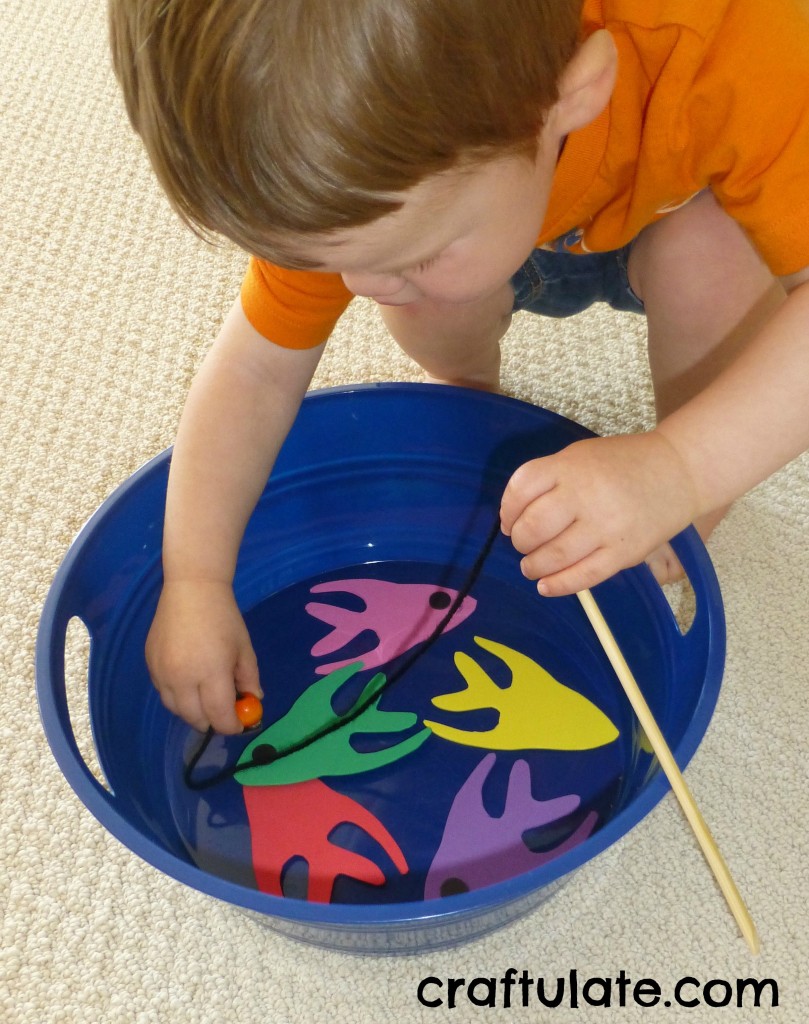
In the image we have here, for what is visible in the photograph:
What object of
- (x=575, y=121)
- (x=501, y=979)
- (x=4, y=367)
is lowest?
(x=501, y=979)

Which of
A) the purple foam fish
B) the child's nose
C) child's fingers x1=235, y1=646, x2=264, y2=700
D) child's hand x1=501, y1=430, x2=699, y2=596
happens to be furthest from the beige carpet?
the child's nose

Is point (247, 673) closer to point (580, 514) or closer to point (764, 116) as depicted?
point (580, 514)

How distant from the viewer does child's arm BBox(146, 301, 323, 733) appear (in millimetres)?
630

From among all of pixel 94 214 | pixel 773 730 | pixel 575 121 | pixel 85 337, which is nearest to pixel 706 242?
pixel 575 121

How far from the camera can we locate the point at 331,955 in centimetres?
61

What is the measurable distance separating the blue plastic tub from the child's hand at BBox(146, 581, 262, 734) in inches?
1.6

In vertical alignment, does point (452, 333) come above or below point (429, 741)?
above

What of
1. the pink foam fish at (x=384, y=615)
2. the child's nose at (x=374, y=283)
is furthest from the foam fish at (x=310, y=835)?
the child's nose at (x=374, y=283)

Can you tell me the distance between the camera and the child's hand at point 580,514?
0.50 metres

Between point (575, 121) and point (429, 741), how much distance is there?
1.37 ft

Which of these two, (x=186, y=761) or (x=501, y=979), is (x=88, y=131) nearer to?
(x=186, y=761)

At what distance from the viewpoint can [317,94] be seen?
1.25 feet

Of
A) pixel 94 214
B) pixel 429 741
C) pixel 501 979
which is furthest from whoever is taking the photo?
pixel 94 214

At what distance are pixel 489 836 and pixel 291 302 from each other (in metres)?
0.36
